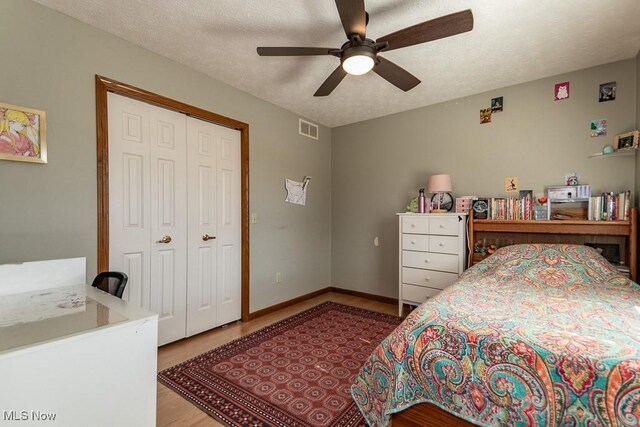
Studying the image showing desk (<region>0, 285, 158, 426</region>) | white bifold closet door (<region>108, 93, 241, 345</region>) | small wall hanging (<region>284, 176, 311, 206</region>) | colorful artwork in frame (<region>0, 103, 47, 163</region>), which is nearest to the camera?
desk (<region>0, 285, 158, 426</region>)

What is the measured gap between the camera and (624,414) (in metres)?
0.96

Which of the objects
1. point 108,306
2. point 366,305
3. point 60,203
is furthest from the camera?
point 366,305

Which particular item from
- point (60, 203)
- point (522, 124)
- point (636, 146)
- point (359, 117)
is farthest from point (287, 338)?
point (636, 146)

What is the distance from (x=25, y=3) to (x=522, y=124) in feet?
13.3

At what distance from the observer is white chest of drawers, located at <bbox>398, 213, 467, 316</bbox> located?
9.66 feet

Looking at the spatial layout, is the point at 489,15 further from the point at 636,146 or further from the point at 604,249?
the point at 604,249

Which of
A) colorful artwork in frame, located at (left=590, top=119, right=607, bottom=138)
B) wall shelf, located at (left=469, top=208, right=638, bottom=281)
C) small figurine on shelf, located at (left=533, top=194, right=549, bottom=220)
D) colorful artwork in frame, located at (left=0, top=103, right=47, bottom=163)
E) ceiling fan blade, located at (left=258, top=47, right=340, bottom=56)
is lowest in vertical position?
wall shelf, located at (left=469, top=208, right=638, bottom=281)

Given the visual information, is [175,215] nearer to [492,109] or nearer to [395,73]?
[395,73]

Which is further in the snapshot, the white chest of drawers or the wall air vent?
the wall air vent

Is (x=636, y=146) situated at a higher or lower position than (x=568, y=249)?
higher

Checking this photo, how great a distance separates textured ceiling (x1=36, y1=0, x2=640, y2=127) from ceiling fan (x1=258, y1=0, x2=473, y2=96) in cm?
30

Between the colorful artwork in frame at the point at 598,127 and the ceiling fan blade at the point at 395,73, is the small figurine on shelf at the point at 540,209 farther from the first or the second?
the ceiling fan blade at the point at 395,73

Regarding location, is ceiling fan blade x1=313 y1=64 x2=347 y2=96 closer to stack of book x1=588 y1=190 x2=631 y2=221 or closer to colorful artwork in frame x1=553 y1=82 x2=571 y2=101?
colorful artwork in frame x1=553 y1=82 x2=571 y2=101

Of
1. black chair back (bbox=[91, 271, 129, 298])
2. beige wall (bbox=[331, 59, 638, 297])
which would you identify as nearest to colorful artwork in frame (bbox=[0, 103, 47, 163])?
black chair back (bbox=[91, 271, 129, 298])
